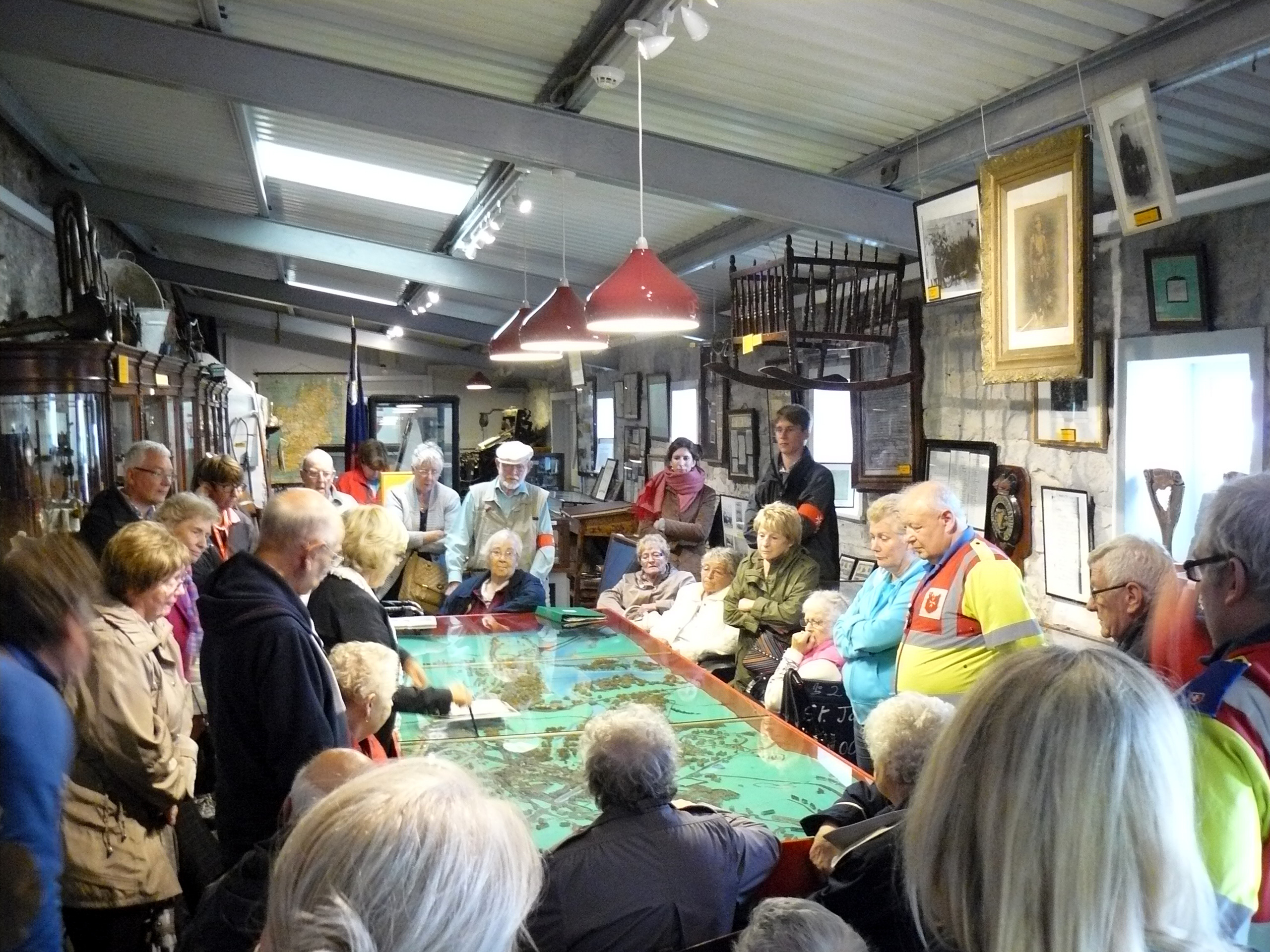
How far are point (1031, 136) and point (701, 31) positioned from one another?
57.3 inches

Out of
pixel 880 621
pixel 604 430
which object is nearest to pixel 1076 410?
pixel 880 621

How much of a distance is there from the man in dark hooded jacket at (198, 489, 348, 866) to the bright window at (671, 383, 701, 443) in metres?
6.62

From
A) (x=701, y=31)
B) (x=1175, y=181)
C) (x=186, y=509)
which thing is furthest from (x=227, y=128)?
(x=1175, y=181)

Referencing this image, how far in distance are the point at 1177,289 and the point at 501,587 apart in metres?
3.34

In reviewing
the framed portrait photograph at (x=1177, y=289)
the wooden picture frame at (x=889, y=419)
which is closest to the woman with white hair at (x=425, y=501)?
the wooden picture frame at (x=889, y=419)

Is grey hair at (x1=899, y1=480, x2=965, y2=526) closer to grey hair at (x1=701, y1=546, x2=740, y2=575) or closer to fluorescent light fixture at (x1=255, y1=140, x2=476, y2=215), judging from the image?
grey hair at (x1=701, y1=546, x2=740, y2=575)

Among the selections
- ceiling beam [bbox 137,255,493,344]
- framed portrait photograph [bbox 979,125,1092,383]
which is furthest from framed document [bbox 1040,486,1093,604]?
ceiling beam [bbox 137,255,493,344]

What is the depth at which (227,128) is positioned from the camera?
615cm

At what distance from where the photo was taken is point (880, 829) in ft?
7.55

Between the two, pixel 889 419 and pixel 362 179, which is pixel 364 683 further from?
pixel 362 179

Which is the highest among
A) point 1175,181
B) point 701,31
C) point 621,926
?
point 701,31

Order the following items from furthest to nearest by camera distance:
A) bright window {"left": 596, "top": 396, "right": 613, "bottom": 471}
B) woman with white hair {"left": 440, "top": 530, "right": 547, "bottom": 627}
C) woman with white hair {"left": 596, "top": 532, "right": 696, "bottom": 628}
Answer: bright window {"left": 596, "top": 396, "right": 613, "bottom": 471}
woman with white hair {"left": 596, "top": 532, "right": 696, "bottom": 628}
woman with white hair {"left": 440, "top": 530, "right": 547, "bottom": 627}

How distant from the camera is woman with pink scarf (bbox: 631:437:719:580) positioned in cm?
675

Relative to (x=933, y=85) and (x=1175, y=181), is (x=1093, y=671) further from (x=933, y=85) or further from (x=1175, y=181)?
(x=1175, y=181)
